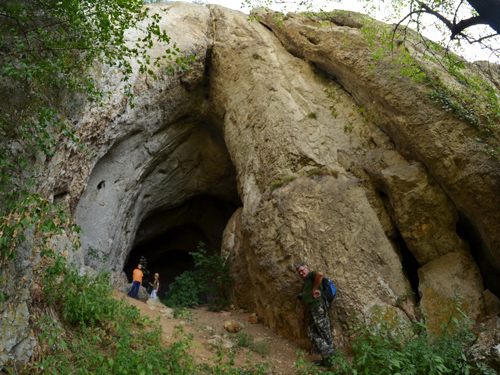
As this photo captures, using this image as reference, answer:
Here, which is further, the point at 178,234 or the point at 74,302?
the point at 178,234

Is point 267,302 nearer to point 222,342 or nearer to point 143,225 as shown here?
point 222,342

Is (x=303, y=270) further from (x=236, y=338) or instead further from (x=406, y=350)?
(x=406, y=350)

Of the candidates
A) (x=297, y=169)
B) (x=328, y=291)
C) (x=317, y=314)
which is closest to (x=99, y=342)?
(x=317, y=314)

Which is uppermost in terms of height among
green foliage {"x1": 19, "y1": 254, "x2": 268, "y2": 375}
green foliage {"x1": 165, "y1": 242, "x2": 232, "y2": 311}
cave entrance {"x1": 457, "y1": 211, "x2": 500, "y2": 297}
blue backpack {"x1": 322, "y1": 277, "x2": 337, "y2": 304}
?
cave entrance {"x1": 457, "y1": 211, "x2": 500, "y2": 297}

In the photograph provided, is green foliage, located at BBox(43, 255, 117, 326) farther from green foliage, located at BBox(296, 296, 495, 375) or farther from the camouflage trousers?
the camouflage trousers

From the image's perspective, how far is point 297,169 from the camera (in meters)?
8.07

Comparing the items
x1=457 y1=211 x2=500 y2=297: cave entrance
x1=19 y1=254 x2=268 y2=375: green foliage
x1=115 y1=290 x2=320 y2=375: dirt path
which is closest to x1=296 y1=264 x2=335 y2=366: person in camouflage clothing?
x1=115 y1=290 x2=320 y2=375: dirt path

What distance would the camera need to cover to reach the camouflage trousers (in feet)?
18.3

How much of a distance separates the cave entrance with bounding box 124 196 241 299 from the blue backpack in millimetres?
7394

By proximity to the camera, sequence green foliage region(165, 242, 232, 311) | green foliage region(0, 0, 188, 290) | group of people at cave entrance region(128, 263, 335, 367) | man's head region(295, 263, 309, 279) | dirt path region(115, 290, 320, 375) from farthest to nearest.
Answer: green foliage region(165, 242, 232, 311)
man's head region(295, 263, 309, 279)
dirt path region(115, 290, 320, 375)
group of people at cave entrance region(128, 263, 335, 367)
green foliage region(0, 0, 188, 290)

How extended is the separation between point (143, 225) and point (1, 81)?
8.73 m

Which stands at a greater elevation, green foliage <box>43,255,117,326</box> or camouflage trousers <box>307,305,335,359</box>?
camouflage trousers <box>307,305,335,359</box>

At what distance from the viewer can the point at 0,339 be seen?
12.0 feet

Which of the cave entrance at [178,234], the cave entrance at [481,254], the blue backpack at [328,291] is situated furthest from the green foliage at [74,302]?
the cave entrance at [178,234]
